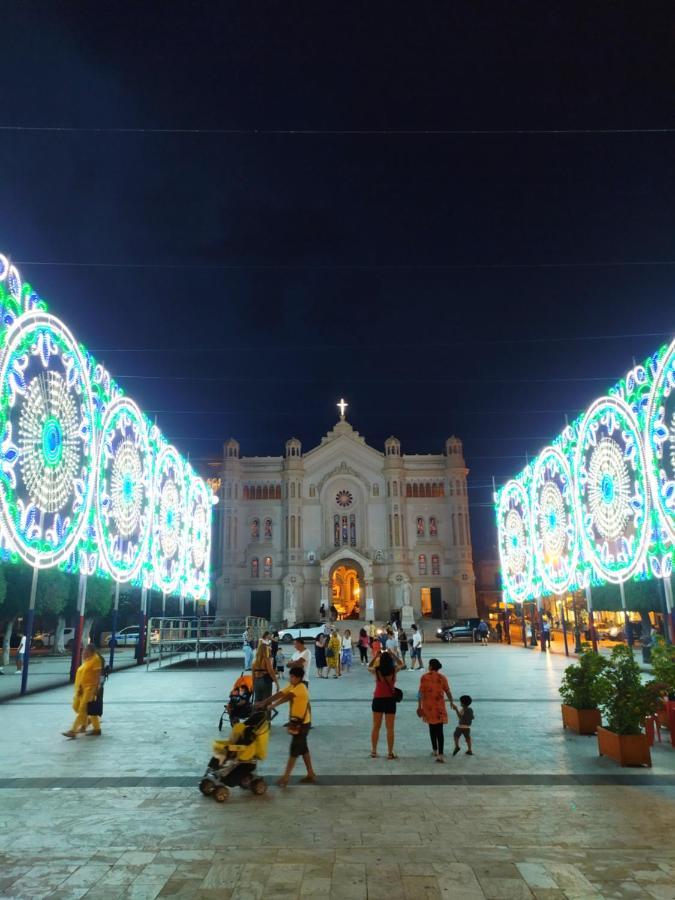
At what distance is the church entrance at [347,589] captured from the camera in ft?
186

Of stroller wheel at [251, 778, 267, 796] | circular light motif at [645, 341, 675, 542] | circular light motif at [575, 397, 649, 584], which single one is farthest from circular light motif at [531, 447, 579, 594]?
stroller wheel at [251, 778, 267, 796]

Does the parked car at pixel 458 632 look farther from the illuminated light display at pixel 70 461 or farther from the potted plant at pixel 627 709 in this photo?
the potted plant at pixel 627 709

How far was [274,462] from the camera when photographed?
60719 mm

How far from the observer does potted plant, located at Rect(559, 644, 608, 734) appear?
38.2 feet

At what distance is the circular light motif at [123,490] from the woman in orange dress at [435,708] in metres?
15.4

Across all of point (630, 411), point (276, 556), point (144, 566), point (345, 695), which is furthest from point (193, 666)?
point (276, 556)

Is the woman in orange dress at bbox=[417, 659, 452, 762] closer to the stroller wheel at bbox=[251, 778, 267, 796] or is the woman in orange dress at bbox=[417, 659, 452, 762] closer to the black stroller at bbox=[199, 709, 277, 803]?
the black stroller at bbox=[199, 709, 277, 803]

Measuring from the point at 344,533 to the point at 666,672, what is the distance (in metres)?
48.7

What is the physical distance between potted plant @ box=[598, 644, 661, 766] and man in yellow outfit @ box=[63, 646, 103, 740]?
9.14 meters

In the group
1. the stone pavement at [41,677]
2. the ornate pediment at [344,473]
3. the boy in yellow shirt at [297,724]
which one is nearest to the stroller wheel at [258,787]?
the boy in yellow shirt at [297,724]

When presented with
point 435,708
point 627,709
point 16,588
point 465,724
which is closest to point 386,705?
point 435,708

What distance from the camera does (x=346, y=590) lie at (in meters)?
59.5

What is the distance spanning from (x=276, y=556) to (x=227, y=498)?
7.03 m

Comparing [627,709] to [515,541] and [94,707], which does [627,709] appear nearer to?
[94,707]
